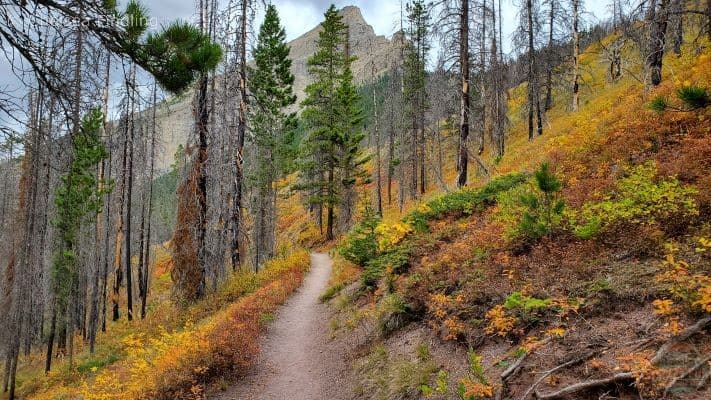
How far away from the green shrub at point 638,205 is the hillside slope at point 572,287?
0.03 m

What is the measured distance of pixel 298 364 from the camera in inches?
326

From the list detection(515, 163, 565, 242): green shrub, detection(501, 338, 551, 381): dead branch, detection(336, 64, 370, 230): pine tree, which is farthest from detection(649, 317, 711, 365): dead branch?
detection(336, 64, 370, 230): pine tree

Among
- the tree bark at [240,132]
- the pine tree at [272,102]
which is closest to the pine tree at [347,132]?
the pine tree at [272,102]

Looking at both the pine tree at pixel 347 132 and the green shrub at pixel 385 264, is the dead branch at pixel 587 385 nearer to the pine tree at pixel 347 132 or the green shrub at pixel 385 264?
the green shrub at pixel 385 264

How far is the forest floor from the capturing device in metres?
7.06

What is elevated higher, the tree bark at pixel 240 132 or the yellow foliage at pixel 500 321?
the tree bark at pixel 240 132

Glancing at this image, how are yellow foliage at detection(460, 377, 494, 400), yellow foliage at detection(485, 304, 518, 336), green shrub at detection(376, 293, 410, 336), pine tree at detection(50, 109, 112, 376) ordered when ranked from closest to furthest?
1. yellow foliage at detection(460, 377, 494, 400)
2. yellow foliage at detection(485, 304, 518, 336)
3. green shrub at detection(376, 293, 410, 336)
4. pine tree at detection(50, 109, 112, 376)

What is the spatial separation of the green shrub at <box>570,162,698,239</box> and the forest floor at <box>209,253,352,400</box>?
4.67 metres

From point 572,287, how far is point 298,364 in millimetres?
5564

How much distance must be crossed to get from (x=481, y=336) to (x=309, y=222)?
3081 centimetres

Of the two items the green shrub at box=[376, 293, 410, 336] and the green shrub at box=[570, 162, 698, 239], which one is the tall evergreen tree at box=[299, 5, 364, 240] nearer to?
the green shrub at box=[376, 293, 410, 336]

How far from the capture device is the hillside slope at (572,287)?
376 cm

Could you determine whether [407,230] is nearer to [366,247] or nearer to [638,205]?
[366,247]

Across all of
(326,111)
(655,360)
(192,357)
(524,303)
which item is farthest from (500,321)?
(326,111)
